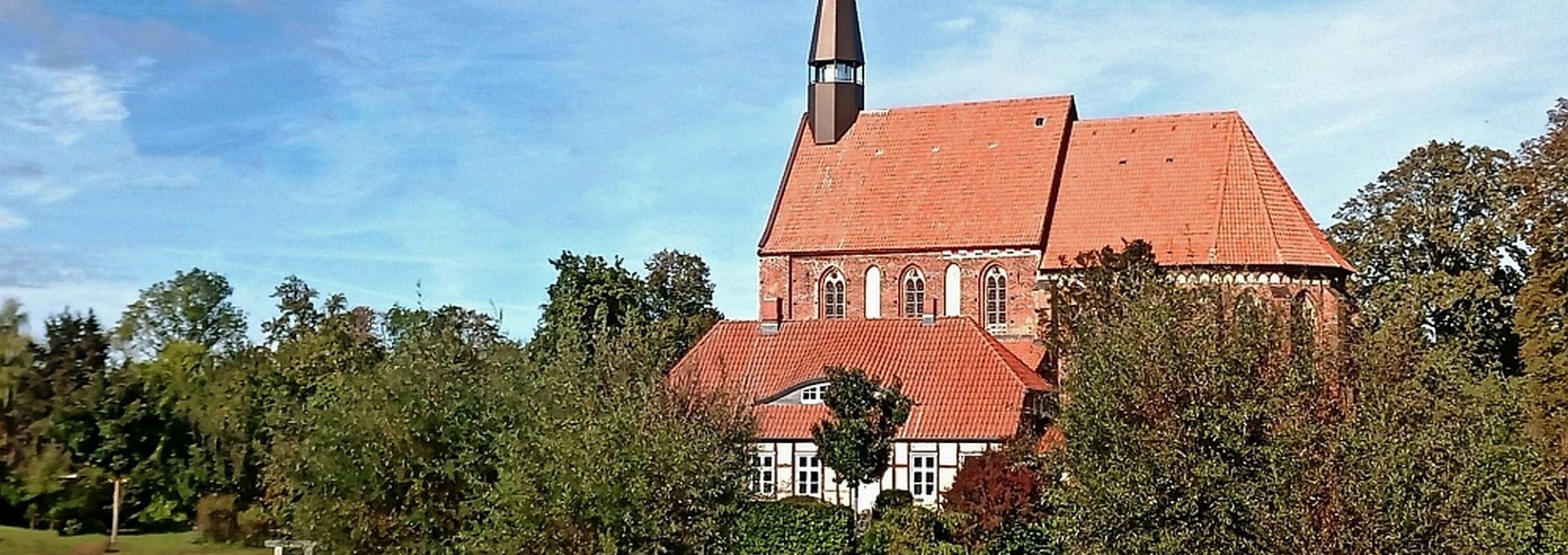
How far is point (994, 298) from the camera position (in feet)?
176

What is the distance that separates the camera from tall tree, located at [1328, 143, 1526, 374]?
A: 53.6 m

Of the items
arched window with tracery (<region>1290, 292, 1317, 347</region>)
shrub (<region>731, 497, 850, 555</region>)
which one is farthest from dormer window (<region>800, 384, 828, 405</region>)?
arched window with tracery (<region>1290, 292, 1317, 347</region>)

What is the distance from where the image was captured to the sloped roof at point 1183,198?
4997cm

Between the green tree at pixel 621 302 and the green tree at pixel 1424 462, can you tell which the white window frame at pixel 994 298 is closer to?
the green tree at pixel 621 302

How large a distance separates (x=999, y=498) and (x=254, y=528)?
1572 centimetres

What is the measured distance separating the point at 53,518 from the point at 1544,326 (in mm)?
35586

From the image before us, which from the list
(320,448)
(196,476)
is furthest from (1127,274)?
(196,476)

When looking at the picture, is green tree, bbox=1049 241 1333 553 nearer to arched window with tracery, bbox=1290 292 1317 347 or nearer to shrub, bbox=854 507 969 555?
arched window with tracery, bbox=1290 292 1317 347

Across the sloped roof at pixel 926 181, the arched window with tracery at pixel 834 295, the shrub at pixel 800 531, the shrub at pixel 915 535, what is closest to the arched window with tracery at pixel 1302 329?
the shrub at pixel 915 535

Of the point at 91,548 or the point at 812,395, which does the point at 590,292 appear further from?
the point at 91,548

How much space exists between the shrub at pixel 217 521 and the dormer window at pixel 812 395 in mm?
15574

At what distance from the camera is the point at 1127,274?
36.0m

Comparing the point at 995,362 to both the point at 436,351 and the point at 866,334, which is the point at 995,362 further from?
the point at 436,351

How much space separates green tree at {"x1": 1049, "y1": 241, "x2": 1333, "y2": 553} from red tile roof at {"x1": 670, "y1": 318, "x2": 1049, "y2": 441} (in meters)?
19.2
